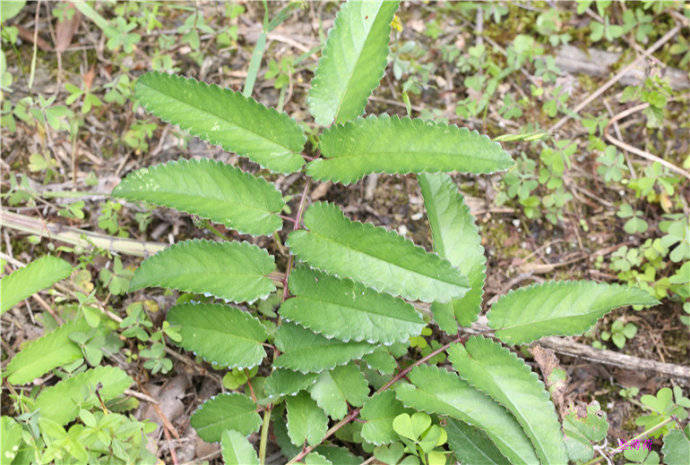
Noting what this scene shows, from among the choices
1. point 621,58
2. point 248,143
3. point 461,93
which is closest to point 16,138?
point 248,143

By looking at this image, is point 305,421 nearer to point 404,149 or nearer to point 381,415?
point 381,415

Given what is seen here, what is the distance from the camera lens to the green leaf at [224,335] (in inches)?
81.0

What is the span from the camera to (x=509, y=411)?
6.36 ft

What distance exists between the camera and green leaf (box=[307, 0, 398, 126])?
1944mm

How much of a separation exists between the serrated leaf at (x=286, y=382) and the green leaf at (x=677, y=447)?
1.27 metres

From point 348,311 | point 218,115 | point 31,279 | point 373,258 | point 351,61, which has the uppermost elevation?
point 351,61

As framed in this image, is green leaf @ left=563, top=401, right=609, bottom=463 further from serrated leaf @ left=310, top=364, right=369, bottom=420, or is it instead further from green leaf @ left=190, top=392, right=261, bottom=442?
green leaf @ left=190, top=392, right=261, bottom=442

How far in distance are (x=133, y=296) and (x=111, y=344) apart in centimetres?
21

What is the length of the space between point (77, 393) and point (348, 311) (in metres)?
1.00

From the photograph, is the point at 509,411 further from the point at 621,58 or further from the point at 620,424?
the point at 621,58

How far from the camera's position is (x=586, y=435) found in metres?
2.09

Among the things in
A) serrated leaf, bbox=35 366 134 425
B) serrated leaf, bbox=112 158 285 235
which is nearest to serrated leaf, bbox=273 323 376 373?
serrated leaf, bbox=112 158 285 235

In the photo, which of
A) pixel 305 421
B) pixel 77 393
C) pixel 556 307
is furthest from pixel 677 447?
pixel 77 393

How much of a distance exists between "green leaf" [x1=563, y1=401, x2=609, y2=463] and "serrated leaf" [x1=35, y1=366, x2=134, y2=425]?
158cm
